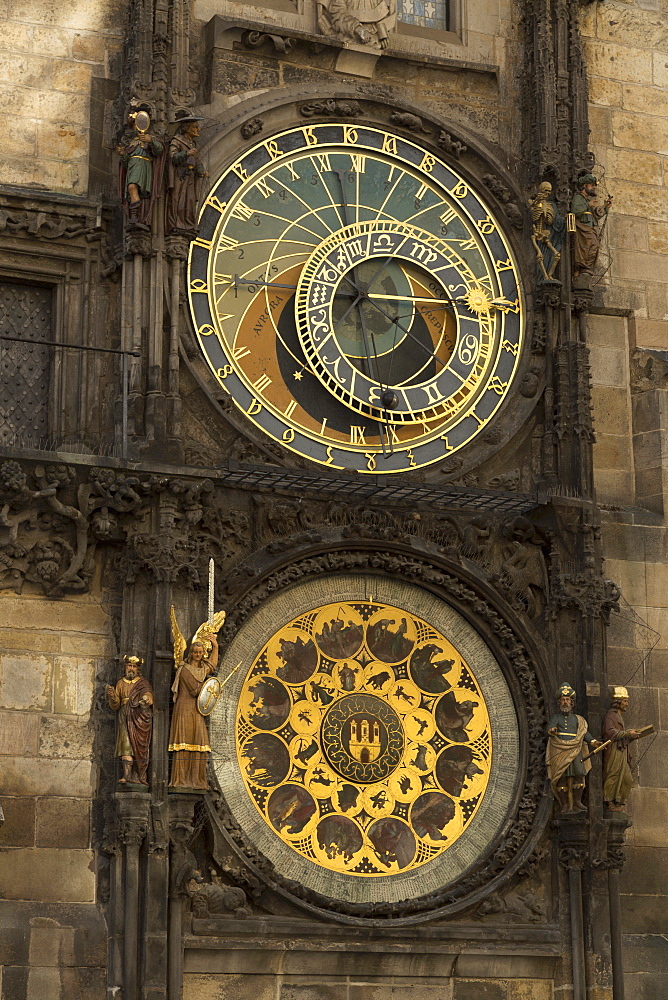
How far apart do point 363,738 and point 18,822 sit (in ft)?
7.96

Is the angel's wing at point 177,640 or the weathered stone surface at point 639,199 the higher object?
the weathered stone surface at point 639,199

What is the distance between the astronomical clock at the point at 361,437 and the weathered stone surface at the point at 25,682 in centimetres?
114

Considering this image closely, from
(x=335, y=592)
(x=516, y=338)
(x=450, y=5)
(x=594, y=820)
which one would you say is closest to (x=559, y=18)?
(x=450, y=5)

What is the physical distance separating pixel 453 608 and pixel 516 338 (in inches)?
83.8

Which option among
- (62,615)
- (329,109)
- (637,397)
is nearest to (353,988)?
(62,615)

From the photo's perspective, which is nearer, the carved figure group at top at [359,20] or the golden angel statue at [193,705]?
the golden angel statue at [193,705]

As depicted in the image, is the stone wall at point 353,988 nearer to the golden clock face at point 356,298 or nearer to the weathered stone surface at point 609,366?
the golden clock face at point 356,298

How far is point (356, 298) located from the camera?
1585 cm

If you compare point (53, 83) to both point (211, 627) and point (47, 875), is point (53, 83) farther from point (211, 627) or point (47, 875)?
point (47, 875)

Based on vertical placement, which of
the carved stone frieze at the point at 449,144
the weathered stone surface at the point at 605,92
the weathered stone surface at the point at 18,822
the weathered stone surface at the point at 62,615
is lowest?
the weathered stone surface at the point at 18,822

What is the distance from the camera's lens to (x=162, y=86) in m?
15.5

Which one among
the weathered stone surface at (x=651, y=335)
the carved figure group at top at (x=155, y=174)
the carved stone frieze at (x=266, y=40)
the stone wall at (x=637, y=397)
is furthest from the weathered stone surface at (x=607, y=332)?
the carved figure group at top at (x=155, y=174)

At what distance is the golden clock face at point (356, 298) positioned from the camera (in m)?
15.6

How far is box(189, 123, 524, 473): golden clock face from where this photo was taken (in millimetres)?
15562
